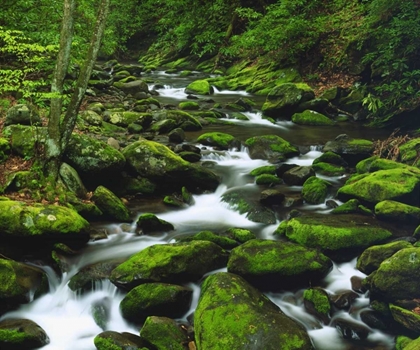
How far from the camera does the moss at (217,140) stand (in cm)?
1238

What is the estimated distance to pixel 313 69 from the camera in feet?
64.6

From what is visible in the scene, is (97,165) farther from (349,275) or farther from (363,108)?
(363,108)

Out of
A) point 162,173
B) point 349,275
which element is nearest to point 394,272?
point 349,275

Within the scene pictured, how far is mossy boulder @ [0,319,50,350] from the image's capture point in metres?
4.80

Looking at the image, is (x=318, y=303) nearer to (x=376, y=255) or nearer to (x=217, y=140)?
(x=376, y=255)

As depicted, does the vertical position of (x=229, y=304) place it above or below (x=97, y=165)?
below

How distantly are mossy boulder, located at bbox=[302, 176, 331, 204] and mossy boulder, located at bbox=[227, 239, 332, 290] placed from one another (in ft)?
8.45

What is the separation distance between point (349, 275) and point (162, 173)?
15.5 feet

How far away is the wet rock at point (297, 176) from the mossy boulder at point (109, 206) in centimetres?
413

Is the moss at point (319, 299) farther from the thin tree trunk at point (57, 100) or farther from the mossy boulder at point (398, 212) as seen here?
the thin tree trunk at point (57, 100)

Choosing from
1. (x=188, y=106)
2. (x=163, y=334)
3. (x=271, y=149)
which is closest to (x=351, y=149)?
(x=271, y=149)

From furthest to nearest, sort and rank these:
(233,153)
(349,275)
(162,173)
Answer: (233,153) → (162,173) → (349,275)

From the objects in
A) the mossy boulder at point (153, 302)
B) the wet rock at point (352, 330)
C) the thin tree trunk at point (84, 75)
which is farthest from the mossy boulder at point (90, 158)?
the wet rock at point (352, 330)

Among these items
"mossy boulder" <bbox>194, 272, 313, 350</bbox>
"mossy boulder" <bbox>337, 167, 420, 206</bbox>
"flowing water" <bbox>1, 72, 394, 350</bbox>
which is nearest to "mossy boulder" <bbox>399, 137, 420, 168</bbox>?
"mossy boulder" <bbox>337, 167, 420, 206</bbox>
